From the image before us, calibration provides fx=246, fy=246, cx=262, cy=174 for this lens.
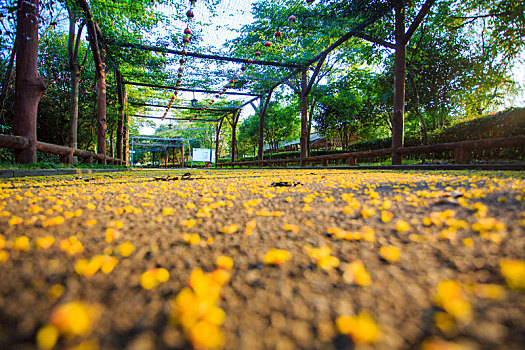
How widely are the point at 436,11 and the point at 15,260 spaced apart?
32.7 feet

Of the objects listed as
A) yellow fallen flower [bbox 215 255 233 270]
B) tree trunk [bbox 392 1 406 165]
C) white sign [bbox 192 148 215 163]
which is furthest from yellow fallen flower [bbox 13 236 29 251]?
white sign [bbox 192 148 215 163]

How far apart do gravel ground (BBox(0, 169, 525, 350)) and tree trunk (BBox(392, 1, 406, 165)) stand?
5.75 m

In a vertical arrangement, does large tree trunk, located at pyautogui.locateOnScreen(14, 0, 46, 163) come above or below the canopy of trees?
below

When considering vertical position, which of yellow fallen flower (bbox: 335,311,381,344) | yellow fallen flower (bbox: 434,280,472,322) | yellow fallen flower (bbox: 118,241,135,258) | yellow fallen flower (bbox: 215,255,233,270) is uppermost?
yellow fallen flower (bbox: 118,241,135,258)

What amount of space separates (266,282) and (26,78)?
606 centimetres

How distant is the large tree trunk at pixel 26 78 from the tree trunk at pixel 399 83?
7854 mm

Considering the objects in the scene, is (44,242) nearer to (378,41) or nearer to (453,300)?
(453,300)

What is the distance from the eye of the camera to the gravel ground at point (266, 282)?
1.65 ft

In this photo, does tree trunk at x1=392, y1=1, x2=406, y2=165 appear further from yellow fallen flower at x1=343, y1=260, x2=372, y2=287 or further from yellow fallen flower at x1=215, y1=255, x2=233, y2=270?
yellow fallen flower at x1=215, y1=255, x2=233, y2=270

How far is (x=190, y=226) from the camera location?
1196 mm

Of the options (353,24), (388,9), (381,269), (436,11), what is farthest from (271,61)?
(381,269)

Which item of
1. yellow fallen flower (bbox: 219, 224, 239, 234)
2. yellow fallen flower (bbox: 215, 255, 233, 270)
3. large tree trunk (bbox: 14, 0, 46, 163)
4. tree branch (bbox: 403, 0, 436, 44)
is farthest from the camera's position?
tree branch (bbox: 403, 0, 436, 44)

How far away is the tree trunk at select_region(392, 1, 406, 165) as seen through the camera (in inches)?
249

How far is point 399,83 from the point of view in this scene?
6.52 meters
